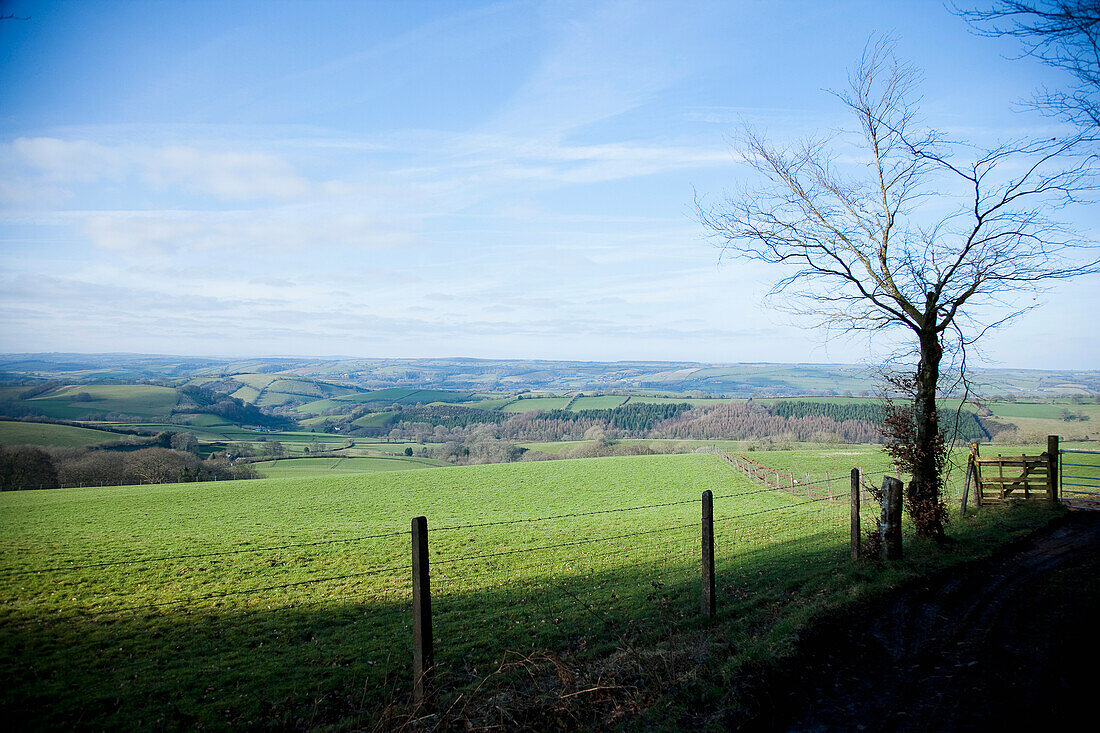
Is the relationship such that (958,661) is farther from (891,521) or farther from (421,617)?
(421,617)

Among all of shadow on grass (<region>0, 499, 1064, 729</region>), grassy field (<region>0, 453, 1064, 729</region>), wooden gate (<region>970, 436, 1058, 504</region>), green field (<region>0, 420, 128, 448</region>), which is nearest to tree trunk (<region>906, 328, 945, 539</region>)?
shadow on grass (<region>0, 499, 1064, 729</region>)

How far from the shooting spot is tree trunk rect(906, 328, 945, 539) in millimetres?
11031

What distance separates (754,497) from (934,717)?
27476mm

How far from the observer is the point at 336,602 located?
11.2 m

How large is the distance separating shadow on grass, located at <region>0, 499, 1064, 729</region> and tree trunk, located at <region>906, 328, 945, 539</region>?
1.17 metres

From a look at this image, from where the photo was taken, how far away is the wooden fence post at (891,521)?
927cm

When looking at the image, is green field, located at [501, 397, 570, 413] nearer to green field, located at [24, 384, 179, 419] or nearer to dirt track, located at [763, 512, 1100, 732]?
green field, located at [24, 384, 179, 419]

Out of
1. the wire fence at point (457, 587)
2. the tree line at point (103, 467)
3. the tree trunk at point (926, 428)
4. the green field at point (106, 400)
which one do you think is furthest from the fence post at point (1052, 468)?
the green field at point (106, 400)

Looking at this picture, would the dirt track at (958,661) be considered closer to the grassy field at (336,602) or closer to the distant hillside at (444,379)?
the grassy field at (336,602)

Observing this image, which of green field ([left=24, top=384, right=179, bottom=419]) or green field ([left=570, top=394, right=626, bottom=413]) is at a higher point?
green field ([left=24, top=384, right=179, bottom=419])

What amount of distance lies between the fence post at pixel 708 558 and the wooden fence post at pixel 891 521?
4139mm

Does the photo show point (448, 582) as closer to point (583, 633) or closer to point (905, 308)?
point (583, 633)

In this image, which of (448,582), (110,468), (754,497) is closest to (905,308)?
(448,582)

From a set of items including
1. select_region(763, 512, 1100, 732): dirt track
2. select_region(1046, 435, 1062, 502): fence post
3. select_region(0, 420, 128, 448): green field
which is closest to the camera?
select_region(763, 512, 1100, 732): dirt track
